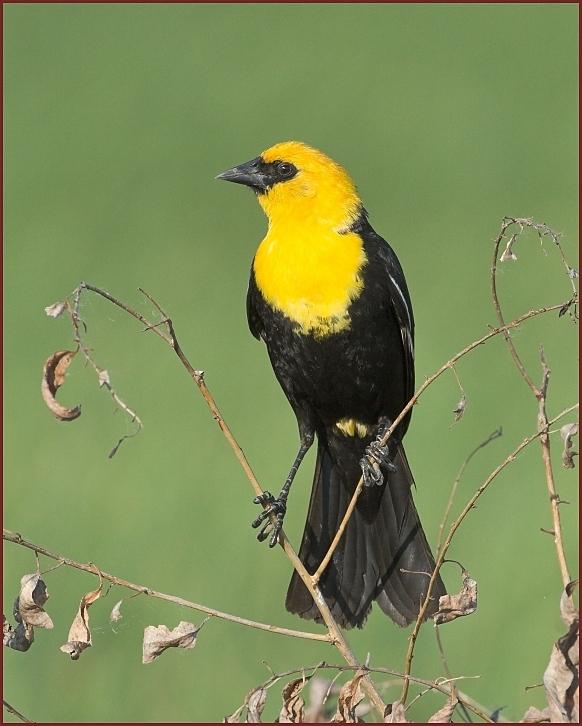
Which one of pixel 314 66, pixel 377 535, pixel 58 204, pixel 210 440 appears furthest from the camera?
pixel 314 66

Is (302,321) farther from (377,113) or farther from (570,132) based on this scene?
(377,113)

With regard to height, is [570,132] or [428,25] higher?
Answer: [428,25]

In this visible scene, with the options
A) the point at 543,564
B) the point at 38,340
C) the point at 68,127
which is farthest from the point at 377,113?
the point at 543,564

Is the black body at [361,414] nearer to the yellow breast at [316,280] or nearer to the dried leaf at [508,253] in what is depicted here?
the yellow breast at [316,280]

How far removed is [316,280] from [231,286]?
2645mm

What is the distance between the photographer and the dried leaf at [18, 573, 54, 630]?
2131mm

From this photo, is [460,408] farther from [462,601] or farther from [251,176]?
[251,176]

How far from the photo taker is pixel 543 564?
4031mm

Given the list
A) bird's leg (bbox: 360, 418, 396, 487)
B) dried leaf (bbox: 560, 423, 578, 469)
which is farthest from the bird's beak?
dried leaf (bbox: 560, 423, 578, 469)

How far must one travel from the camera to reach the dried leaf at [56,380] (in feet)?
7.38

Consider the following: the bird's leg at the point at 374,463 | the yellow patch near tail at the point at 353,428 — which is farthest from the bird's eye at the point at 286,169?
the bird's leg at the point at 374,463

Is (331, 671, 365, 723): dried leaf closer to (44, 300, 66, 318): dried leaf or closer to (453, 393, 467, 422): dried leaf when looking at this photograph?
(453, 393, 467, 422): dried leaf

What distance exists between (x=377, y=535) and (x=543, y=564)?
87 centimetres

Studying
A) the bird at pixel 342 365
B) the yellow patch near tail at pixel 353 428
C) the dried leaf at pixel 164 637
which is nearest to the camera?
the dried leaf at pixel 164 637
